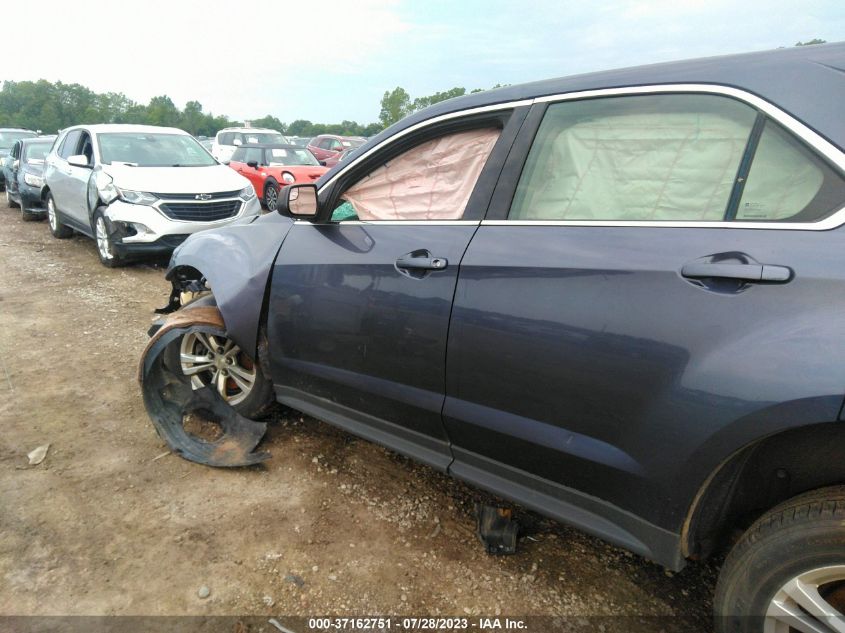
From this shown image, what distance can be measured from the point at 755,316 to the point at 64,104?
94822mm

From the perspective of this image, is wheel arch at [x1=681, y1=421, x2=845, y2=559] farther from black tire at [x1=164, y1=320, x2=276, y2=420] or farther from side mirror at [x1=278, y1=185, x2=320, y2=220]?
black tire at [x1=164, y1=320, x2=276, y2=420]

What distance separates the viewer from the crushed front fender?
2.94 m

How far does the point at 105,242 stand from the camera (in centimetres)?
679

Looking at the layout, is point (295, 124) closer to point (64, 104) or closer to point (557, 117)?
point (64, 104)

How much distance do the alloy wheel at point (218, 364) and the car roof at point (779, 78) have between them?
7.24 feet

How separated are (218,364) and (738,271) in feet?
8.87

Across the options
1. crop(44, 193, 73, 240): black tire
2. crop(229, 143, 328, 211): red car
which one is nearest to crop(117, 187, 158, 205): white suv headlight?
crop(44, 193, 73, 240): black tire

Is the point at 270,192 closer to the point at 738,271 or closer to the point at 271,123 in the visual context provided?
the point at 738,271

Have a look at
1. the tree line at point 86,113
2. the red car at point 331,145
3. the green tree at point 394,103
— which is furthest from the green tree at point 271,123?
the red car at point 331,145

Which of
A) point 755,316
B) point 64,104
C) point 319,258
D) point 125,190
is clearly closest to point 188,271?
point 319,258

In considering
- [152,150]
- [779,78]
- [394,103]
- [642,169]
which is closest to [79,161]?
[152,150]

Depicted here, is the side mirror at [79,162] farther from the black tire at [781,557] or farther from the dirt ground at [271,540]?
the black tire at [781,557]

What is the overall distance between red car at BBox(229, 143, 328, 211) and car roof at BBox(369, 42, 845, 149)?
10279 mm

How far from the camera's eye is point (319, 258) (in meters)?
2.46
